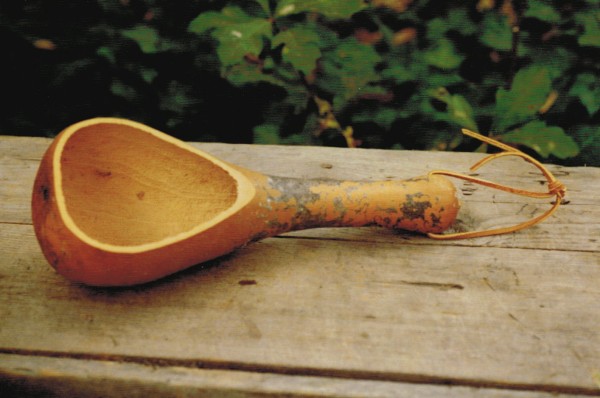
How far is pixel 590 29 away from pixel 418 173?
850mm

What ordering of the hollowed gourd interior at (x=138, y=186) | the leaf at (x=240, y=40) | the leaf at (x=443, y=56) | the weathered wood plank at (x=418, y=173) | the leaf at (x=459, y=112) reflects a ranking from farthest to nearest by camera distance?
the leaf at (x=443, y=56)
the leaf at (x=459, y=112)
the leaf at (x=240, y=40)
the weathered wood plank at (x=418, y=173)
the hollowed gourd interior at (x=138, y=186)

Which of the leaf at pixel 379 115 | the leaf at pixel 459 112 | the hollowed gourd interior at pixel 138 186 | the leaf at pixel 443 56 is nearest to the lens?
the hollowed gourd interior at pixel 138 186

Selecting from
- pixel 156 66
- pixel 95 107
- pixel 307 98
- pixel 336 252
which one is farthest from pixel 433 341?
pixel 95 107

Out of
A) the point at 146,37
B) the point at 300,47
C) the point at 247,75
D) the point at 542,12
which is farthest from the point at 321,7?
the point at 542,12

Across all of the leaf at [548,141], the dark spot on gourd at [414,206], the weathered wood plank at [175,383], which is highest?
the leaf at [548,141]

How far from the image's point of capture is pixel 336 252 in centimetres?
115

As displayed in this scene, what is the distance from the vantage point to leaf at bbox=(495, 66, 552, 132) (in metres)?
1.55

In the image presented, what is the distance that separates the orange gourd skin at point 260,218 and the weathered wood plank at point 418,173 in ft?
0.31

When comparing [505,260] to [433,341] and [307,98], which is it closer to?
[433,341]

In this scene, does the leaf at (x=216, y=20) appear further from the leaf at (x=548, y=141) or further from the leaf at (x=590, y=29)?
the leaf at (x=590, y=29)

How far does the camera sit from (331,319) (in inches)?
38.8

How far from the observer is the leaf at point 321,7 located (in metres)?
1.52

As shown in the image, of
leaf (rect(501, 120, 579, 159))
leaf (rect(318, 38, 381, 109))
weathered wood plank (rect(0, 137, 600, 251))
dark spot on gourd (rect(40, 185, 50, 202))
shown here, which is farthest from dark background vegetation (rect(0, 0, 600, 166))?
dark spot on gourd (rect(40, 185, 50, 202))

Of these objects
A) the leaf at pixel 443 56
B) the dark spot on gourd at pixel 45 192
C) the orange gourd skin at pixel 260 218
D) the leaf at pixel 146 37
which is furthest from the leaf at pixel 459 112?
the dark spot on gourd at pixel 45 192
